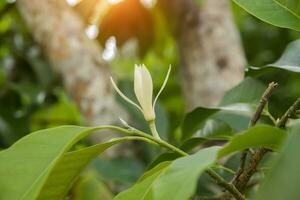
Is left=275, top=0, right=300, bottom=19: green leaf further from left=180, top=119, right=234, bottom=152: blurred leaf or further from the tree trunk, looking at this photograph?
the tree trunk

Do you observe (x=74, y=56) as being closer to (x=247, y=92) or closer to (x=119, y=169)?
(x=119, y=169)

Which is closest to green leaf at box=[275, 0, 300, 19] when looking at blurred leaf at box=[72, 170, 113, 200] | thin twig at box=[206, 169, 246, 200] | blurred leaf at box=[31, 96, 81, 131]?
thin twig at box=[206, 169, 246, 200]

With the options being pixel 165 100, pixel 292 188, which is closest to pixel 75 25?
pixel 165 100

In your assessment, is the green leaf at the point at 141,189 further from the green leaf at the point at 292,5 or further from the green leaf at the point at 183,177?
the green leaf at the point at 292,5

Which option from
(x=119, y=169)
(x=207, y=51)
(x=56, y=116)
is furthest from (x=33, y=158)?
(x=56, y=116)

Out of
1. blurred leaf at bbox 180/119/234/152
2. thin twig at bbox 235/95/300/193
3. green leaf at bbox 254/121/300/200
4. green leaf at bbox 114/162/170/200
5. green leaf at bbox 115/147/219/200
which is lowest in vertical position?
blurred leaf at bbox 180/119/234/152

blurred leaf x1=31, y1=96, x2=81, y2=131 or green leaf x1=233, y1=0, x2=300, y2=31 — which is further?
blurred leaf x1=31, y1=96, x2=81, y2=131

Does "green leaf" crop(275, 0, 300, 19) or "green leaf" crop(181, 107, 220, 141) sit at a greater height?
"green leaf" crop(275, 0, 300, 19)
